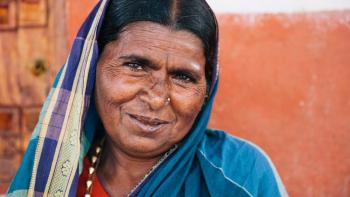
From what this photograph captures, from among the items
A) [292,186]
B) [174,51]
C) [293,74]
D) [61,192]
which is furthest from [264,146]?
[61,192]

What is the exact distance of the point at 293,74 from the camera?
2.49m

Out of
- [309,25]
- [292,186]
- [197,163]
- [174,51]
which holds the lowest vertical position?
[292,186]

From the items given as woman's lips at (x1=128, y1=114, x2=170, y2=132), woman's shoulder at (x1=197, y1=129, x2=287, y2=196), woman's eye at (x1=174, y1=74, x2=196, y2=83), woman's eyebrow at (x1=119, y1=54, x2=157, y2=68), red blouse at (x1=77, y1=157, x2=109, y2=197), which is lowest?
red blouse at (x1=77, y1=157, x2=109, y2=197)

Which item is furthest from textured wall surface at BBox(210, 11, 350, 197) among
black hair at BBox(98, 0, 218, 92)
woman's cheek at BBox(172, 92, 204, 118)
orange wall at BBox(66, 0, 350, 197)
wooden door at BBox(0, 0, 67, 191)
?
wooden door at BBox(0, 0, 67, 191)

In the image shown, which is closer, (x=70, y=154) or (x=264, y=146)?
(x=70, y=154)

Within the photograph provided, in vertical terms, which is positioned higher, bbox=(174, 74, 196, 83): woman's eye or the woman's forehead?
the woman's forehead

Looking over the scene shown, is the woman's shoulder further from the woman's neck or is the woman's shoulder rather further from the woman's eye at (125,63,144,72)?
the woman's eye at (125,63,144,72)

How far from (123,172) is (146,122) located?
36cm

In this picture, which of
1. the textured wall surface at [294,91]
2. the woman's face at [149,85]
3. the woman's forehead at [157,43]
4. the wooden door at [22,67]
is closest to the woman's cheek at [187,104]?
the woman's face at [149,85]

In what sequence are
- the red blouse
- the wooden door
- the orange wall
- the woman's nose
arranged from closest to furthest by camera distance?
1. the woman's nose
2. the red blouse
3. the orange wall
4. the wooden door

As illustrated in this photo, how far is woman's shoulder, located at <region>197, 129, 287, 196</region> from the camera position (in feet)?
5.77

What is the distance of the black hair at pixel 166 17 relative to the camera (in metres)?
1.71

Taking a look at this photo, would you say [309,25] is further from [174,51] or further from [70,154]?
[70,154]

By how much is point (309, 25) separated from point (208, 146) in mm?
1013
